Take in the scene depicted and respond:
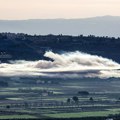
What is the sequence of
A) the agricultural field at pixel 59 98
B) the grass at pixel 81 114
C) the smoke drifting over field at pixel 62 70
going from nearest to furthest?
1. the grass at pixel 81 114
2. the agricultural field at pixel 59 98
3. the smoke drifting over field at pixel 62 70

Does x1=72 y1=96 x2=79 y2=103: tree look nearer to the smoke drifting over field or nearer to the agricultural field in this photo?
the agricultural field

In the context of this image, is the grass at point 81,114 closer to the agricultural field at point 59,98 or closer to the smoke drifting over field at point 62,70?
the agricultural field at point 59,98

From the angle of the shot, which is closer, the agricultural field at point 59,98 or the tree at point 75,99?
the agricultural field at point 59,98

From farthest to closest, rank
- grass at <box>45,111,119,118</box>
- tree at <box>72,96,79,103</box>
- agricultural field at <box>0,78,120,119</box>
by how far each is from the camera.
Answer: tree at <box>72,96,79,103</box> < agricultural field at <box>0,78,120,119</box> < grass at <box>45,111,119,118</box>

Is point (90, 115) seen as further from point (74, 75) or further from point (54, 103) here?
point (74, 75)

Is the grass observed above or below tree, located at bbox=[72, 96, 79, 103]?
below

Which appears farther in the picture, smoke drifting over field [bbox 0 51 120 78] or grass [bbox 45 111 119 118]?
smoke drifting over field [bbox 0 51 120 78]

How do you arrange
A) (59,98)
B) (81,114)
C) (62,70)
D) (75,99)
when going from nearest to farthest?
(81,114), (75,99), (59,98), (62,70)

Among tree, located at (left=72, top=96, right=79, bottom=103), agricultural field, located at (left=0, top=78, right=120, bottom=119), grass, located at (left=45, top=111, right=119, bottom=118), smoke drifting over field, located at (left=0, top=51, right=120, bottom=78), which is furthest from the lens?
smoke drifting over field, located at (left=0, top=51, right=120, bottom=78)

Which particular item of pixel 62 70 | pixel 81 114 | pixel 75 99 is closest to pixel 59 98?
pixel 75 99

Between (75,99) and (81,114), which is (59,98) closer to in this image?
(75,99)

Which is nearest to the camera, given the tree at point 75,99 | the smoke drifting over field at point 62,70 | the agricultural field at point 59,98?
the agricultural field at point 59,98

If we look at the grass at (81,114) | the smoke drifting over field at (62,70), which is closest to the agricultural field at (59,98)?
the grass at (81,114)

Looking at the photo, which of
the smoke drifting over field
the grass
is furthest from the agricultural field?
the smoke drifting over field
